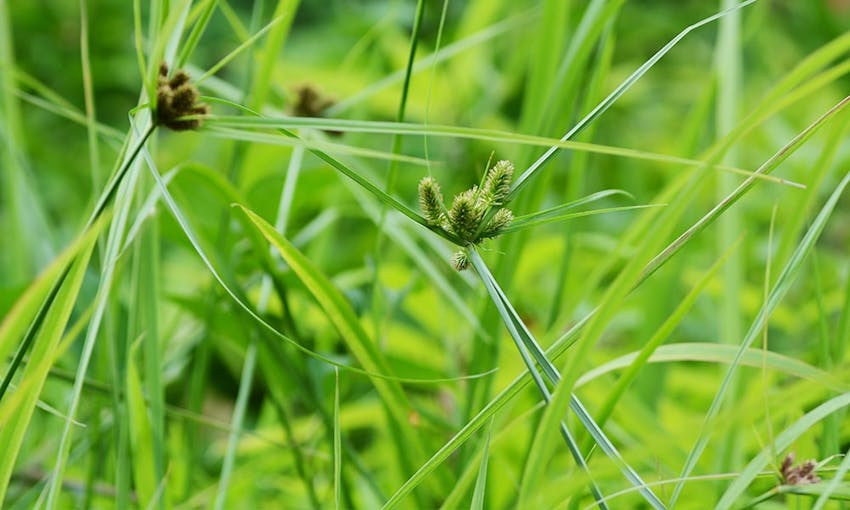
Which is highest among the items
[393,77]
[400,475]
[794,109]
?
→ [794,109]

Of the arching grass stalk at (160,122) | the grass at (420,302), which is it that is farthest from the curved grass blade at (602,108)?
the arching grass stalk at (160,122)

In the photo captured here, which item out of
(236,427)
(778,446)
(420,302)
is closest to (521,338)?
(778,446)

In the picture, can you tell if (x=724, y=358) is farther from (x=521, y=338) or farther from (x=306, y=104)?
(x=306, y=104)

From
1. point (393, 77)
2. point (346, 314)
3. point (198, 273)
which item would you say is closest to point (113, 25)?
point (198, 273)

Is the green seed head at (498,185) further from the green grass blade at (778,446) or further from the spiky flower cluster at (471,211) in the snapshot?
the green grass blade at (778,446)

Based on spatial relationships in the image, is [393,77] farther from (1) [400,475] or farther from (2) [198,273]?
(2) [198,273]

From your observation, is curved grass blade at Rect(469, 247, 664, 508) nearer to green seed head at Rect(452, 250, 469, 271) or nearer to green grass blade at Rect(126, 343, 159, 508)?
green seed head at Rect(452, 250, 469, 271)

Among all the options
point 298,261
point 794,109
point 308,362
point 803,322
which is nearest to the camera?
point 298,261
